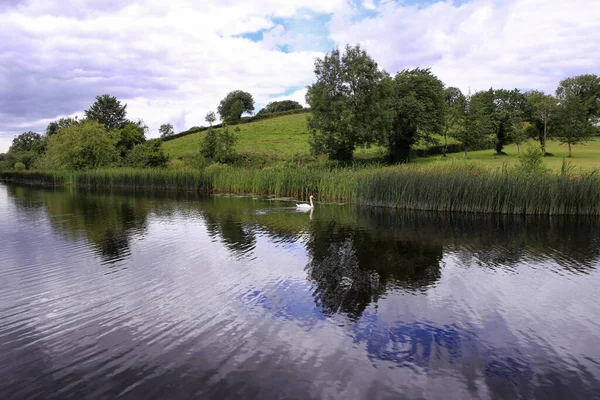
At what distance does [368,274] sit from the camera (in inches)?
386

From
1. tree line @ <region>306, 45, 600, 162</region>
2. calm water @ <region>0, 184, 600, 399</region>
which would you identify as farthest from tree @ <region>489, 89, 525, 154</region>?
calm water @ <region>0, 184, 600, 399</region>

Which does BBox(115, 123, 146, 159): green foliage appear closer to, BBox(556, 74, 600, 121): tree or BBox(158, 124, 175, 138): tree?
BBox(158, 124, 175, 138): tree

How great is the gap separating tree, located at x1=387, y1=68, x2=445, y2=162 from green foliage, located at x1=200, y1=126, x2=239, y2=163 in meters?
15.7

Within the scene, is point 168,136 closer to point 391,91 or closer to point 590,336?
point 391,91

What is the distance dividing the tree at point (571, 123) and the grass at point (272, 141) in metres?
11.1

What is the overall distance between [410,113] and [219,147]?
1922cm

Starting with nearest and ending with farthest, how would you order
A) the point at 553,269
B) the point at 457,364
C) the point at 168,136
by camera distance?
1. the point at 457,364
2. the point at 553,269
3. the point at 168,136

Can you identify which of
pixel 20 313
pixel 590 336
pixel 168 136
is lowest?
pixel 590 336

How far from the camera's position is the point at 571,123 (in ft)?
148

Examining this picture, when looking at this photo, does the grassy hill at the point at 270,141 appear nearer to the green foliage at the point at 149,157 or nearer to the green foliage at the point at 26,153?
the green foliage at the point at 149,157

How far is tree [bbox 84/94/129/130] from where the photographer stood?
75.1 meters

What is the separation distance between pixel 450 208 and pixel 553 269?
9988 millimetres

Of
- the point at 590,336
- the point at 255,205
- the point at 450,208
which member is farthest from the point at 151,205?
the point at 590,336

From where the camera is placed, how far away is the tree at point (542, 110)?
46.1 meters
